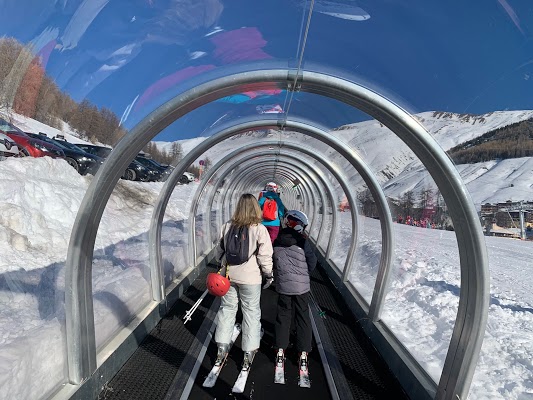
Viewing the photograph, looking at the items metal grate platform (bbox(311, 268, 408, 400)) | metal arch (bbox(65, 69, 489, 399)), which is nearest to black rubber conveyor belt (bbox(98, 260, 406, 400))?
metal grate platform (bbox(311, 268, 408, 400))

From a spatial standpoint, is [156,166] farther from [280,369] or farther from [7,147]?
[280,369]

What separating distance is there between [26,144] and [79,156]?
1163mm

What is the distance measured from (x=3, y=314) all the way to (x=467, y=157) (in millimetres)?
4834

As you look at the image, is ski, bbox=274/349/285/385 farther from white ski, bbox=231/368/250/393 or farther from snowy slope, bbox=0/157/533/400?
snowy slope, bbox=0/157/533/400

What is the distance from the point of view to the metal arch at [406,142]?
2930 millimetres

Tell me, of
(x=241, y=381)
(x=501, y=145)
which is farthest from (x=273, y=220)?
(x=501, y=145)

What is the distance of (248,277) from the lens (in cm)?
398

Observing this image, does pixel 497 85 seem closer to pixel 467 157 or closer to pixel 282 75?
pixel 467 157

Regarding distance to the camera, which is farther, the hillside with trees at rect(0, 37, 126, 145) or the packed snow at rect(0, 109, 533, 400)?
the packed snow at rect(0, 109, 533, 400)

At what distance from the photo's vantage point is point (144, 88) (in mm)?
4051

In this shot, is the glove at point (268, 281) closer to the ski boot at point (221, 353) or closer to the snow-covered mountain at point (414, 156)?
the ski boot at point (221, 353)

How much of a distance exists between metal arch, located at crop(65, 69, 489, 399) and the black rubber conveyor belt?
600mm

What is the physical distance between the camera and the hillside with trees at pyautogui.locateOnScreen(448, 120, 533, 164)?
382 centimetres

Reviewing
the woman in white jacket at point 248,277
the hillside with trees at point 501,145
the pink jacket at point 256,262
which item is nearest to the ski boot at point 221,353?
the woman in white jacket at point 248,277
